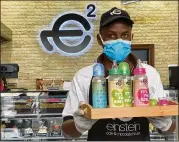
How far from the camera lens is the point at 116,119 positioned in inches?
60.9

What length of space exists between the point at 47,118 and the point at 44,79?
327 centimetres

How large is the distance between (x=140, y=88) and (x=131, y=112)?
0.12m

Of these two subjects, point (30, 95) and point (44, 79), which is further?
point (44, 79)

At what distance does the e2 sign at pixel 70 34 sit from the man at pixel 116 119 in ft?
16.5

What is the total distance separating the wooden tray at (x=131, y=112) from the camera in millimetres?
1369

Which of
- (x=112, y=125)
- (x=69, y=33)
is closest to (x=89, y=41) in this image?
(x=69, y=33)

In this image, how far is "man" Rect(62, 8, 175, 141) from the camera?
1532 millimetres

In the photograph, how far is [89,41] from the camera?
21.8 ft

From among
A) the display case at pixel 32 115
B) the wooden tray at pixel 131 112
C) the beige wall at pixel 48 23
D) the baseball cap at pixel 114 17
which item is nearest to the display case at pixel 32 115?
the display case at pixel 32 115

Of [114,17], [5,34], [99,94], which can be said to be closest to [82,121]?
[99,94]

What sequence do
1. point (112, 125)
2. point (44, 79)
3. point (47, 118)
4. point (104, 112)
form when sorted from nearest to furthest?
point (104, 112)
point (112, 125)
point (47, 118)
point (44, 79)

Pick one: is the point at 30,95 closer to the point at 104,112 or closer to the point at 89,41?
the point at 104,112

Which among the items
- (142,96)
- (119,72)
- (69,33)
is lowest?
(142,96)

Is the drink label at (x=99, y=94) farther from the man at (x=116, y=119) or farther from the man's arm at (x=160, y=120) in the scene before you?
the man's arm at (x=160, y=120)
